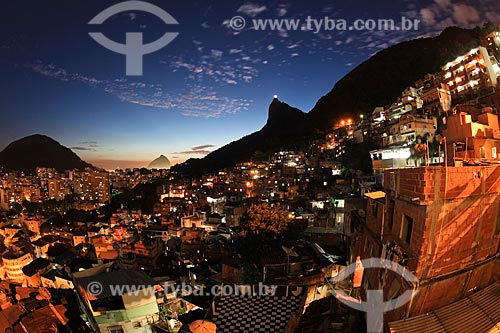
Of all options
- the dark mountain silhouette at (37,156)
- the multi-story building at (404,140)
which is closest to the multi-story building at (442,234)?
the multi-story building at (404,140)

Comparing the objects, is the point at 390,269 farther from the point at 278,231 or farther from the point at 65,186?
the point at 65,186

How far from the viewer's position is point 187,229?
24594 millimetres

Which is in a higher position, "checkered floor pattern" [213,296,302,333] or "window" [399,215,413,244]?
"window" [399,215,413,244]

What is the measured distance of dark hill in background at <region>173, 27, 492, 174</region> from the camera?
5147cm

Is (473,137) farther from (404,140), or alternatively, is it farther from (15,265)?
(15,265)

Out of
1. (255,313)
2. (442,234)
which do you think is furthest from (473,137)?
(255,313)

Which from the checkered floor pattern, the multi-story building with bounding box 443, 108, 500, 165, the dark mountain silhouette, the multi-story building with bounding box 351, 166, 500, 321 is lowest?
the checkered floor pattern

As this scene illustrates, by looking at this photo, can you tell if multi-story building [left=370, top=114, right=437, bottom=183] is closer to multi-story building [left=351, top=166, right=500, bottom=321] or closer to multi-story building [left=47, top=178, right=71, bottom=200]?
multi-story building [left=351, top=166, right=500, bottom=321]

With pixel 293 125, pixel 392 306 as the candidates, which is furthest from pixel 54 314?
pixel 293 125

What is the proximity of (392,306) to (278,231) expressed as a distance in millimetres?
6829

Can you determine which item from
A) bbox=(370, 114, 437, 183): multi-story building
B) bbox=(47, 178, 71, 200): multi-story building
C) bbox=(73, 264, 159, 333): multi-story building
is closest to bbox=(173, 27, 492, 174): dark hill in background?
bbox=(370, 114, 437, 183): multi-story building

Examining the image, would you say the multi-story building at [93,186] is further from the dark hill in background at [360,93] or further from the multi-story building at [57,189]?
the dark hill in background at [360,93]

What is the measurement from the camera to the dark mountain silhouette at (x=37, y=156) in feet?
447

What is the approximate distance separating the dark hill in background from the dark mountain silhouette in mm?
108821
